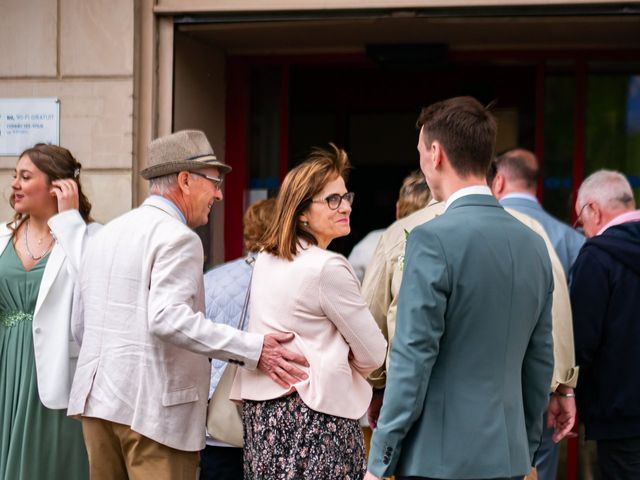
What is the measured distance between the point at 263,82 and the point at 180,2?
1.40 meters

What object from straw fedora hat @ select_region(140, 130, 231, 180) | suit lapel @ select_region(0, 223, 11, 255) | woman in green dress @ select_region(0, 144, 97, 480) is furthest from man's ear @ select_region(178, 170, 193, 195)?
suit lapel @ select_region(0, 223, 11, 255)

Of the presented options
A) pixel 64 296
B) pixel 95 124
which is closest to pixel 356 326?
pixel 64 296

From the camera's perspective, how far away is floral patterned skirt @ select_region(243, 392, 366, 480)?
3.89 metres

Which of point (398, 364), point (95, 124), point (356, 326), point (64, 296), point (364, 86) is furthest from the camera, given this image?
point (364, 86)

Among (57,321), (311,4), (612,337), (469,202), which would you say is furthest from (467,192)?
A: (311,4)

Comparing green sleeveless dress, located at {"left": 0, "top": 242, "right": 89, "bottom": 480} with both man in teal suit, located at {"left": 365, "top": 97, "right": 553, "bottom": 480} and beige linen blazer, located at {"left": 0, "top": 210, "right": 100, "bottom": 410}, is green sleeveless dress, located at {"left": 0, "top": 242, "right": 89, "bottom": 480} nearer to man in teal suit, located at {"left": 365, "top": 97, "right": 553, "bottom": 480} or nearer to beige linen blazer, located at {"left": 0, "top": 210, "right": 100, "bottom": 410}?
beige linen blazer, located at {"left": 0, "top": 210, "right": 100, "bottom": 410}

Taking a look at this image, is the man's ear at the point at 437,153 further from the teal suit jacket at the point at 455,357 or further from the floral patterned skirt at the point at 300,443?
the floral patterned skirt at the point at 300,443

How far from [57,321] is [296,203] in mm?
1435

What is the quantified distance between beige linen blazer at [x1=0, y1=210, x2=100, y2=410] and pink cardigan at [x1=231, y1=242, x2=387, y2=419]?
3.80ft

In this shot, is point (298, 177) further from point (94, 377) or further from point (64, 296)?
point (64, 296)

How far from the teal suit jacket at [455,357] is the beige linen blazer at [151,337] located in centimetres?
97

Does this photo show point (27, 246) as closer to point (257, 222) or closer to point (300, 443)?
point (257, 222)

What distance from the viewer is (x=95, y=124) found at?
20.2 ft

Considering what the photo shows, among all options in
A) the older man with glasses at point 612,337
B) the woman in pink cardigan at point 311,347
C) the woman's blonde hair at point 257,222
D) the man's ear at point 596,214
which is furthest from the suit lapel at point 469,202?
the man's ear at point 596,214
